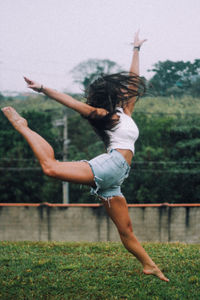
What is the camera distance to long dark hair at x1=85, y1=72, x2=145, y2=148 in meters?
3.36

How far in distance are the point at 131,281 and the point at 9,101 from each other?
18.0 metres

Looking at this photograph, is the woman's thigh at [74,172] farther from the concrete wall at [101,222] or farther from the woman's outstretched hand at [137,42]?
the concrete wall at [101,222]

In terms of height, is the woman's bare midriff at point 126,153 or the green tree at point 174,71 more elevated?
the green tree at point 174,71

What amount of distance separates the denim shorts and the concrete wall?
8551 millimetres

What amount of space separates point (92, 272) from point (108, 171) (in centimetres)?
143

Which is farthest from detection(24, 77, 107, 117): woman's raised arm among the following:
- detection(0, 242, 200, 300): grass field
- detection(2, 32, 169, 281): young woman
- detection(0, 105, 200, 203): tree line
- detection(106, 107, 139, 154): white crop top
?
detection(0, 105, 200, 203): tree line

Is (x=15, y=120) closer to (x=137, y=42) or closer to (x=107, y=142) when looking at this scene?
(x=107, y=142)

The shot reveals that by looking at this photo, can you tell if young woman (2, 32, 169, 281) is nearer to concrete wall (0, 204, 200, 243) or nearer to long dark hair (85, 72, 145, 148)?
long dark hair (85, 72, 145, 148)

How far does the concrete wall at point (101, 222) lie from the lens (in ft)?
39.5

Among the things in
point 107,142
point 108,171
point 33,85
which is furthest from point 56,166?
point 33,85

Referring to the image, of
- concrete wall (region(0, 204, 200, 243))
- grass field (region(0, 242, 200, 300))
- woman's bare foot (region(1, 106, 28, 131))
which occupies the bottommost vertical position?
concrete wall (region(0, 204, 200, 243))

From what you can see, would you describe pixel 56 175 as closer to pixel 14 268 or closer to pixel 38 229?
pixel 14 268

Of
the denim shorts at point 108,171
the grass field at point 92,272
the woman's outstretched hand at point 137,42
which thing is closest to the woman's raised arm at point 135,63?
the woman's outstretched hand at point 137,42

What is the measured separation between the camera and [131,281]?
150 inches
